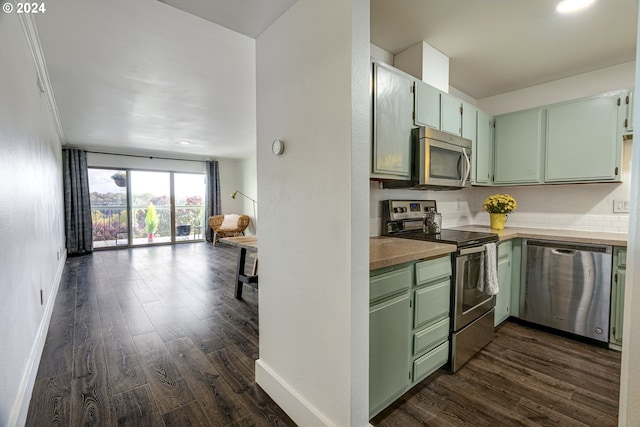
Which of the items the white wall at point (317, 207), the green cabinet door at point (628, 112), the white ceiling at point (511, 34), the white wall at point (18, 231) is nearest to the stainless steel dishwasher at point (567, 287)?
the green cabinet door at point (628, 112)

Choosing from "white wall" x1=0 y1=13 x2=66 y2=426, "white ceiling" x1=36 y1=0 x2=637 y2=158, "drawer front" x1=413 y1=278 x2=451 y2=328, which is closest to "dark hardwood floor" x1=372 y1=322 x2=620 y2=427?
"drawer front" x1=413 y1=278 x2=451 y2=328

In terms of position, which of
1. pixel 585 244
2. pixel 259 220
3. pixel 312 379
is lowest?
pixel 312 379

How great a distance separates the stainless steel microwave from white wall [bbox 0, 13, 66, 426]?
2415 mm

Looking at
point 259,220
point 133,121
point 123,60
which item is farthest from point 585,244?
point 133,121

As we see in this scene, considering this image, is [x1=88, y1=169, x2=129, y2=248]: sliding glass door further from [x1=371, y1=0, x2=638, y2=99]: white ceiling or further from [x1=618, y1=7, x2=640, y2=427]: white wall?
[x1=618, y1=7, x2=640, y2=427]: white wall

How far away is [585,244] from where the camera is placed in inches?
92.5

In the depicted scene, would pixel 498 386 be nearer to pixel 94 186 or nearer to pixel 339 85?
pixel 339 85

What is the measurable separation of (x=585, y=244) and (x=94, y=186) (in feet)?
28.1

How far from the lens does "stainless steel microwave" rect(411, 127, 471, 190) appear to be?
7.02 ft

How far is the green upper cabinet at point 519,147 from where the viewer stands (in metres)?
2.88

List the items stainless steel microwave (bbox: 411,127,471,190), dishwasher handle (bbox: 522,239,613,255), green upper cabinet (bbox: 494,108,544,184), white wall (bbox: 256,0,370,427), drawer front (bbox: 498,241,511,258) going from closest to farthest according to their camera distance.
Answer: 1. white wall (bbox: 256,0,370,427)
2. stainless steel microwave (bbox: 411,127,471,190)
3. dishwasher handle (bbox: 522,239,613,255)
4. drawer front (bbox: 498,241,511,258)
5. green upper cabinet (bbox: 494,108,544,184)

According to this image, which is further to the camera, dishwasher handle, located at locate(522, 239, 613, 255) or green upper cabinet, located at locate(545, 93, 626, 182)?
green upper cabinet, located at locate(545, 93, 626, 182)

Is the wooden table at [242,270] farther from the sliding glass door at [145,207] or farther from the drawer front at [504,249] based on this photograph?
the sliding glass door at [145,207]

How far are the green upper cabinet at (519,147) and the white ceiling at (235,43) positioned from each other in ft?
1.37
